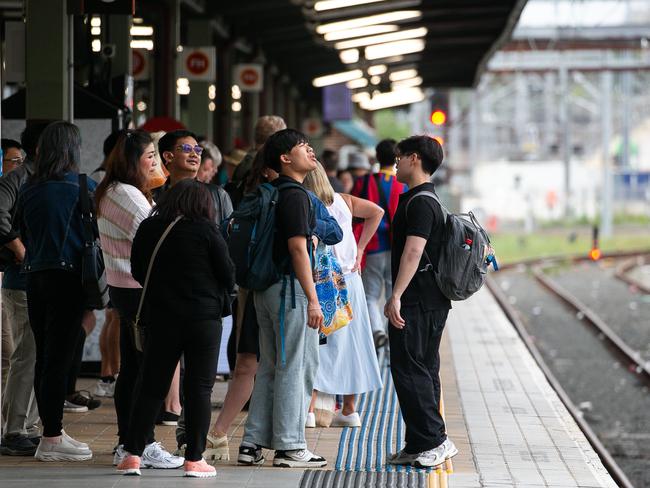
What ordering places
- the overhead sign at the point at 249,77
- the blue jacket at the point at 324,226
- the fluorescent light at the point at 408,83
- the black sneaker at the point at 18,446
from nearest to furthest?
the blue jacket at the point at 324,226
the black sneaker at the point at 18,446
the overhead sign at the point at 249,77
the fluorescent light at the point at 408,83

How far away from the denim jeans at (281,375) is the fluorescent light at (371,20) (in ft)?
36.6

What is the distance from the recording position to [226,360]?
33.7ft

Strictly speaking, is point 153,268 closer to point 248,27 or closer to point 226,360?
point 226,360

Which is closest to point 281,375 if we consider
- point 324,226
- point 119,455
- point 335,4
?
point 324,226

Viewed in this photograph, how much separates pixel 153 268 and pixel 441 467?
1.99 meters

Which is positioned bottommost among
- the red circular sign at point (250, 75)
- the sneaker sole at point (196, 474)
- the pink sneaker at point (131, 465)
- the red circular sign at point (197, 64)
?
the sneaker sole at point (196, 474)

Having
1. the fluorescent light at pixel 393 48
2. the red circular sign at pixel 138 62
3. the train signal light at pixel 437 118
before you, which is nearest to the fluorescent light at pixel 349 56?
the fluorescent light at pixel 393 48

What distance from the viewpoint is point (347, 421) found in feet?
28.6

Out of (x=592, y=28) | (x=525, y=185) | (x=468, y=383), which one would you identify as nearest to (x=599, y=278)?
(x=592, y=28)

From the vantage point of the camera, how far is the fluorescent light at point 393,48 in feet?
71.4

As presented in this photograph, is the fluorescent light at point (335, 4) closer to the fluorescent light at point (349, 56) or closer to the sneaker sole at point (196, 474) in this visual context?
the fluorescent light at point (349, 56)

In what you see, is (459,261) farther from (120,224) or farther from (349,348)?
(120,224)

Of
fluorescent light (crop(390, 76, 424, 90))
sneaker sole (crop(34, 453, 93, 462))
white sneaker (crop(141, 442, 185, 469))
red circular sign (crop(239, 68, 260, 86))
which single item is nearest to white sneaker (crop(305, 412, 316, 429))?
white sneaker (crop(141, 442, 185, 469))

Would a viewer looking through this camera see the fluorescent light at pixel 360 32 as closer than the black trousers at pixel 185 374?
No
